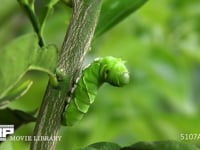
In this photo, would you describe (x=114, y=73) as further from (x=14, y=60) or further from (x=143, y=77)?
(x=143, y=77)

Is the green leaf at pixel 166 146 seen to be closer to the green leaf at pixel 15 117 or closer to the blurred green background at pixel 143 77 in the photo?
the green leaf at pixel 15 117

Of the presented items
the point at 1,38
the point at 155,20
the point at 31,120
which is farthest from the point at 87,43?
the point at 1,38

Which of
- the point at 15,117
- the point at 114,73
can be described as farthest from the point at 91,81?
the point at 15,117

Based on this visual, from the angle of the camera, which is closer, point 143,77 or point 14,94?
point 14,94

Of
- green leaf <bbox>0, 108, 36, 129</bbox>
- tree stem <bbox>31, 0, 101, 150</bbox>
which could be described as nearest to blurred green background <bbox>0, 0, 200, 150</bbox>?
green leaf <bbox>0, 108, 36, 129</bbox>

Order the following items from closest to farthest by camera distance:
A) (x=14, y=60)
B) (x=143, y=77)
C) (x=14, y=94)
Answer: (x=14, y=60), (x=14, y=94), (x=143, y=77)
